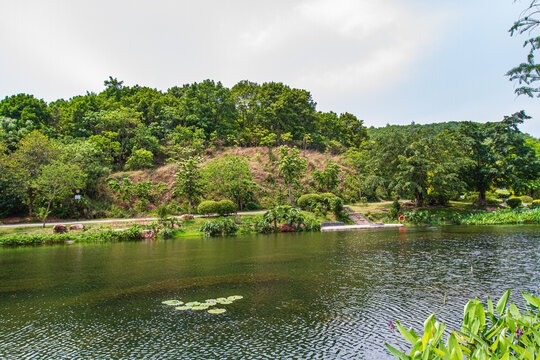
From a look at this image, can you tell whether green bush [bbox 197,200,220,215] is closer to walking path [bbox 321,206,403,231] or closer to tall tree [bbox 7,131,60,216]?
walking path [bbox 321,206,403,231]

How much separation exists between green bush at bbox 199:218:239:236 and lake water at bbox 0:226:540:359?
10069 millimetres

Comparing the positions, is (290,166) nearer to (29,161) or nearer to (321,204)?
(321,204)

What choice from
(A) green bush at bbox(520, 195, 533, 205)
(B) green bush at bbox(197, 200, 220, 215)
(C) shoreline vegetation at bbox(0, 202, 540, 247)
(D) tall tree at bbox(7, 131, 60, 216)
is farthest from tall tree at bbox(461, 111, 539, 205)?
(D) tall tree at bbox(7, 131, 60, 216)

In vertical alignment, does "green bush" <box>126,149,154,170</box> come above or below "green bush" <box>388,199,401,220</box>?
above

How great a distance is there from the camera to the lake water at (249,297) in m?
5.66

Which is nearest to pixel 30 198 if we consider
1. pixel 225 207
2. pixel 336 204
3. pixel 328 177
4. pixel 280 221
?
pixel 225 207

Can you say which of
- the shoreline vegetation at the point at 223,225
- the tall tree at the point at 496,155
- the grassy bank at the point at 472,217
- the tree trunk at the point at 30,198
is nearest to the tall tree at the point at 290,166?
the shoreline vegetation at the point at 223,225

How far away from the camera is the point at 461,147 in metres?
35.1

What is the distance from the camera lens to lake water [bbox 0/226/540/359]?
5.66m

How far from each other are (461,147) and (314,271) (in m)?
30.9

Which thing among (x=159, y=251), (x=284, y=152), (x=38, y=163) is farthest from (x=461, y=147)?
(x=38, y=163)

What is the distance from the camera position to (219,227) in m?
25.8

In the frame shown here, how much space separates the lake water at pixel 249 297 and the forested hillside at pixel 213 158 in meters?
17.3

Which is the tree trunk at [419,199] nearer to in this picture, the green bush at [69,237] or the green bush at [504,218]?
the green bush at [504,218]
